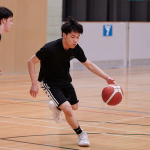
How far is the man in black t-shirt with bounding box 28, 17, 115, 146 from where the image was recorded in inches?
183

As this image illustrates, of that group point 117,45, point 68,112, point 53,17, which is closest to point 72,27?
point 68,112

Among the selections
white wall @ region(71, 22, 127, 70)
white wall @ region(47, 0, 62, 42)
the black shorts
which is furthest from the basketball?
white wall @ region(71, 22, 127, 70)

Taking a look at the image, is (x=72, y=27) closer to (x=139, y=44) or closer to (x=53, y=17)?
(x=53, y=17)

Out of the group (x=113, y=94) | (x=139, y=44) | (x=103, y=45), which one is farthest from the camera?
(x=139, y=44)

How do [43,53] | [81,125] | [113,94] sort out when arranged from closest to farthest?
[43,53] → [113,94] → [81,125]

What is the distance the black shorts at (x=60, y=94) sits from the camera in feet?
15.4

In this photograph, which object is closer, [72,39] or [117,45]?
[72,39]

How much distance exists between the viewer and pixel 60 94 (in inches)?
187

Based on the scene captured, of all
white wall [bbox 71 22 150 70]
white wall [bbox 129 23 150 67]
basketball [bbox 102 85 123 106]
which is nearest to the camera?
basketball [bbox 102 85 123 106]

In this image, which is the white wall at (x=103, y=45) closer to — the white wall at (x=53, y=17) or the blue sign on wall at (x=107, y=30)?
the blue sign on wall at (x=107, y=30)

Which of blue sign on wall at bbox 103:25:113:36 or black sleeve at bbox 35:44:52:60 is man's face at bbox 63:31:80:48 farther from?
blue sign on wall at bbox 103:25:113:36

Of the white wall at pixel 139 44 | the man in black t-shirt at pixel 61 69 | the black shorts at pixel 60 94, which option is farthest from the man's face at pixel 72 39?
the white wall at pixel 139 44

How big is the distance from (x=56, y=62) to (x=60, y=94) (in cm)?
40

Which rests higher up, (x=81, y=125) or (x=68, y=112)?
(x=68, y=112)
